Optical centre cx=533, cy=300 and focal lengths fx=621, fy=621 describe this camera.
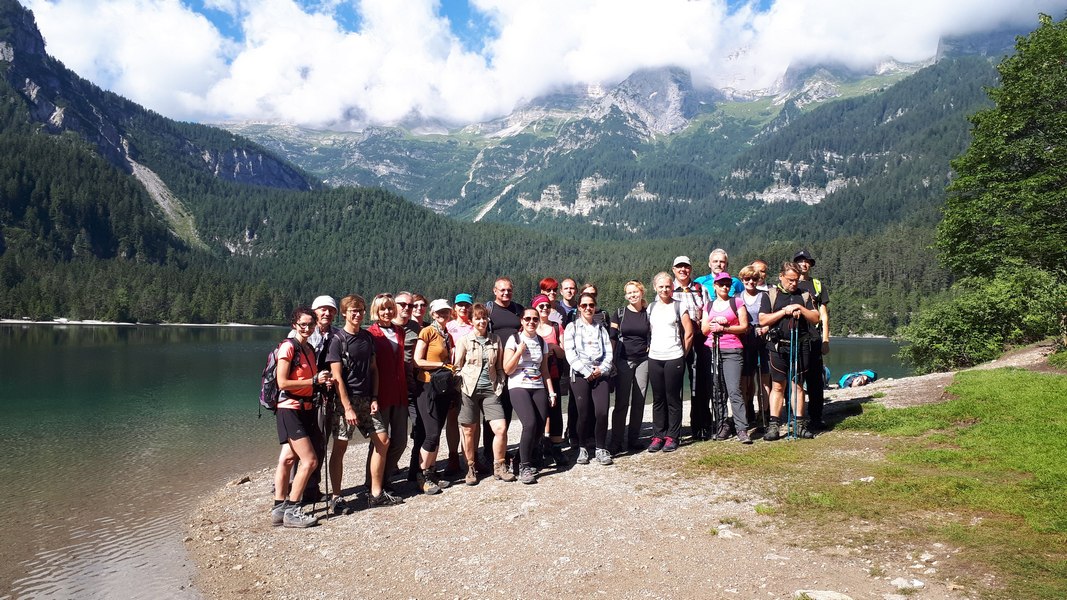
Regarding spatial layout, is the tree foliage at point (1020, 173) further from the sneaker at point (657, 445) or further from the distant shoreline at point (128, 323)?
the distant shoreline at point (128, 323)

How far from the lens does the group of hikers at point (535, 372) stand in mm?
8250

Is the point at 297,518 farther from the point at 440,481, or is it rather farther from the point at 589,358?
the point at 589,358

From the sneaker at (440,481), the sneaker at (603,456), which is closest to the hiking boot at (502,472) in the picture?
the sneaker at (440,481)

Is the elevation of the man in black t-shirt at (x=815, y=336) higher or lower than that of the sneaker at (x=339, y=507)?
higher

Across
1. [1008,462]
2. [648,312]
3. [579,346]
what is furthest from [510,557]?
[1008,462]

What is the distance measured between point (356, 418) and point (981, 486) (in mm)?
7462

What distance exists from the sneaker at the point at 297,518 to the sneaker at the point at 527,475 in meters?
2.94

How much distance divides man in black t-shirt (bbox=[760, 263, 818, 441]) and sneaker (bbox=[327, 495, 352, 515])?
262 inches

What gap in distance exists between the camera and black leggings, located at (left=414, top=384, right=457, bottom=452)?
30.5 feet

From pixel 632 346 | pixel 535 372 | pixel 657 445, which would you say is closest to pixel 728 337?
pixel 632 346

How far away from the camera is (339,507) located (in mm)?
8859

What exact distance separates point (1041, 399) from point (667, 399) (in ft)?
20.7

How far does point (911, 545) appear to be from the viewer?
19.1 feet

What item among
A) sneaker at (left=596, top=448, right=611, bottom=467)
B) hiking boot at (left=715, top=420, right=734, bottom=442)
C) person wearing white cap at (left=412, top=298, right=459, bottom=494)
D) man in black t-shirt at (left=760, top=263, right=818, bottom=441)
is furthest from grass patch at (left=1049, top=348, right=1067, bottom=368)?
person wearing white cap at (left=412, top=298, right=459, bottom=494)
